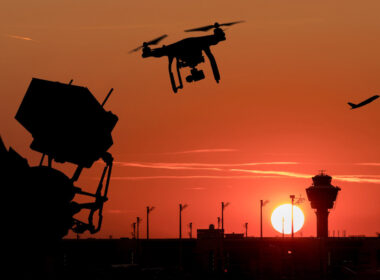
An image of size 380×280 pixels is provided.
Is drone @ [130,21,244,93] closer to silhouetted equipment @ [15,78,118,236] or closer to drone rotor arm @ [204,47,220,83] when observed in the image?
drone rotor arm @ [204,47,220,83]

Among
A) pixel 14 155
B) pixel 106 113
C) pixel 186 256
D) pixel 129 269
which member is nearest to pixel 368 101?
pixel 106 113

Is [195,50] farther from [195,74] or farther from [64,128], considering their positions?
[64,128]

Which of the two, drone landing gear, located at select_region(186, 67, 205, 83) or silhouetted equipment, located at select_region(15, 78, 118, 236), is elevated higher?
drone landing gear, located at select_region(186, 67, 205, 83)

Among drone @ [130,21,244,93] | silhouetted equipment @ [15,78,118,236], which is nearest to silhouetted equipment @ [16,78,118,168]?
silhouetted equipment @ [15,78,118,236]

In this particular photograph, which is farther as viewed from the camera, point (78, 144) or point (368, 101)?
point (368, 101)

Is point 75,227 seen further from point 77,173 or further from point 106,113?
point 106,113

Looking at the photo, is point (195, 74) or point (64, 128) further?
point (195, 74)

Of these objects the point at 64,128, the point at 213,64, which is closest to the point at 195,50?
the point at 213,64

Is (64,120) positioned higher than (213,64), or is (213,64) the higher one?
(213,64)
